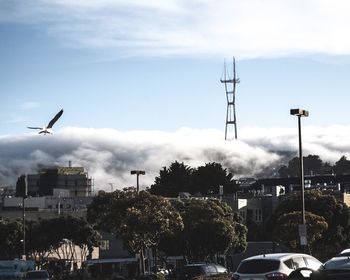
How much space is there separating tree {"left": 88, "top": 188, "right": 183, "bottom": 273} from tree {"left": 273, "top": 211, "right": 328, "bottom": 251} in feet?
39.9

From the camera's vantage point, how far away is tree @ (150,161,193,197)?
16750cm

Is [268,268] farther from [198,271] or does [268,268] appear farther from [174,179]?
[174,179]

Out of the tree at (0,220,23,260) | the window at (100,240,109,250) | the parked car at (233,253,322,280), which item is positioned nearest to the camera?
the parked car at (233,253,322,280)

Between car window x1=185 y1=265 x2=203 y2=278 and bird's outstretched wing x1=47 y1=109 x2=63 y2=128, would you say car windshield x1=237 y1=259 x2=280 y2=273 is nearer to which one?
car window x1=185 y1=265 x2=203 y2=278

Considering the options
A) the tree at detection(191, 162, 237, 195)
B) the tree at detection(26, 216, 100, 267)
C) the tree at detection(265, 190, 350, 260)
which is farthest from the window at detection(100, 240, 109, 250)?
the tree at detection(191, 162, 237, 195)

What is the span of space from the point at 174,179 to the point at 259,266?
468 feet

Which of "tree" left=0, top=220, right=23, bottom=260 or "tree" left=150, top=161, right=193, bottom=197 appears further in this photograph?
"tree" left=150, top=161, right=193, bottom=197

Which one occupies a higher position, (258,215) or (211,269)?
(258,215)

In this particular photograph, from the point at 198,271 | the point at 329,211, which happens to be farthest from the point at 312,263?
the point at 329,211

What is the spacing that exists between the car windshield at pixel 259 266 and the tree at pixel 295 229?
4377 centimetres

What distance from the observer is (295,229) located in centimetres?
7269

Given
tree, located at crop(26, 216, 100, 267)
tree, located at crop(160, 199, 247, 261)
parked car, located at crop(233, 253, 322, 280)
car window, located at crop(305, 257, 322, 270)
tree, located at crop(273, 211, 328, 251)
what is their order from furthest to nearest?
tree, located at crop(26, 216, 100, 267)
tree, located at crop(160, 199, 247, 261)
tree, located at crop(273, 211, 328, 251)
car window, located at crop(305, 257, 322, 270)
parked car, located at crop(233, 253, 322, 280)

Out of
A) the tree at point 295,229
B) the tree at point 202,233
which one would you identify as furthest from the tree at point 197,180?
the tree at point 295,229

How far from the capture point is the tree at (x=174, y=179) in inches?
6594
